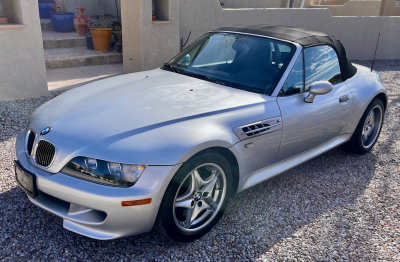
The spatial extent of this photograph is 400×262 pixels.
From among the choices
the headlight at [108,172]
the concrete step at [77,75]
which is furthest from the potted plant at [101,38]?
the headlight at [108,172]

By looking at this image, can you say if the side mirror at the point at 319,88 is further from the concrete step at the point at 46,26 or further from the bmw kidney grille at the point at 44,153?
the concrete step at the point at 46,26

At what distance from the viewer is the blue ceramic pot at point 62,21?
33.2 ft

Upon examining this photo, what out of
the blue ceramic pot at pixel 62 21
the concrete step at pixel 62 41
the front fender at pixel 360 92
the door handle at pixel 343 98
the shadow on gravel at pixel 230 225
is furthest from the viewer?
the blue ceramic pot at pixel 62 21

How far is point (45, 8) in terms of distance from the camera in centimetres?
1103

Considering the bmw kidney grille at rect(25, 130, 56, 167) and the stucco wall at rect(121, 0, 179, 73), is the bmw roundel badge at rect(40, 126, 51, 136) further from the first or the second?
the stucco wall at rect(121, 0, 179, 73)

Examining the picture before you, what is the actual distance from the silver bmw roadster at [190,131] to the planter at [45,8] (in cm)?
810

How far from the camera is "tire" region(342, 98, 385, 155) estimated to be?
4801 mm

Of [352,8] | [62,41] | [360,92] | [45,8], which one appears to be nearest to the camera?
[360,92]

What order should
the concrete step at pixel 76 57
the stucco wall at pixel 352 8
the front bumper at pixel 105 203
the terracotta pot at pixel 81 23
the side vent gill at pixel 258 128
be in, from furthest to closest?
the stucco wall at pixel 352 8, the terracotta pot at pixel 81 23, the concrete step at pixel 76 57, the side vent gill at pixel 258 128, the front bumper at pixel 105 203

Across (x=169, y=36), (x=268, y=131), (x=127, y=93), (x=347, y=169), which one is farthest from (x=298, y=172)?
(x=169, y=36)

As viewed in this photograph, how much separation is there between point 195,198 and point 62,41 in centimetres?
754

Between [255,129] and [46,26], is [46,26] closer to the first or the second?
[46,26]

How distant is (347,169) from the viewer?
15.4 feet

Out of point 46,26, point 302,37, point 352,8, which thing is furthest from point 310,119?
point 352,8
